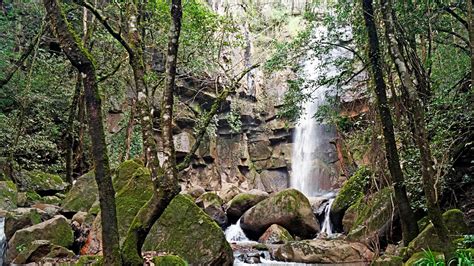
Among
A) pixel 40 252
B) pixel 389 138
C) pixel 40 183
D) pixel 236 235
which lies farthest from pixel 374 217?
pixel 40 183

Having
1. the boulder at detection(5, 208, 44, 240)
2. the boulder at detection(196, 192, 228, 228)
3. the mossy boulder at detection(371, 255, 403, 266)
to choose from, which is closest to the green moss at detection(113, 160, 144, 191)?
the boulder at detection(5, 208, 44, 240)

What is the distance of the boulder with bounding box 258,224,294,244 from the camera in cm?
1213

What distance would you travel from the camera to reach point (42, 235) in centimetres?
824

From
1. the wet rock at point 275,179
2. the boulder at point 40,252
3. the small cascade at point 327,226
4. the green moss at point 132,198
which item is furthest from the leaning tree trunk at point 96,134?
the wet rock at point 275,179

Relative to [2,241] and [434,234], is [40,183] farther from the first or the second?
[434,234]

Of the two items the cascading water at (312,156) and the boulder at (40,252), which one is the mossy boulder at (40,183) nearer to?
the boulder at (40,252)

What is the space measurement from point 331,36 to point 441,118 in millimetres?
3365

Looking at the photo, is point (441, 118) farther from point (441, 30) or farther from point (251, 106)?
point (251, 106)

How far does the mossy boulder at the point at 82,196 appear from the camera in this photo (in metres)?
11.0

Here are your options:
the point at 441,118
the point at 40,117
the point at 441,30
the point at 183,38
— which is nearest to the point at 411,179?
the point at 441,118

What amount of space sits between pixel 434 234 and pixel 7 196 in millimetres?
10035

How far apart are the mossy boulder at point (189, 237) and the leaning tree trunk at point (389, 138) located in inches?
125

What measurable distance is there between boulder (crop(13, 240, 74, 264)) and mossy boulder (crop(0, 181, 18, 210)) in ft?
10.7

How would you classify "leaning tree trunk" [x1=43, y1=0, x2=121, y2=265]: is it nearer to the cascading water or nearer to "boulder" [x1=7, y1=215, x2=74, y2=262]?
"boulder" [x1=7, y1=215, x2=74, y2=262]
